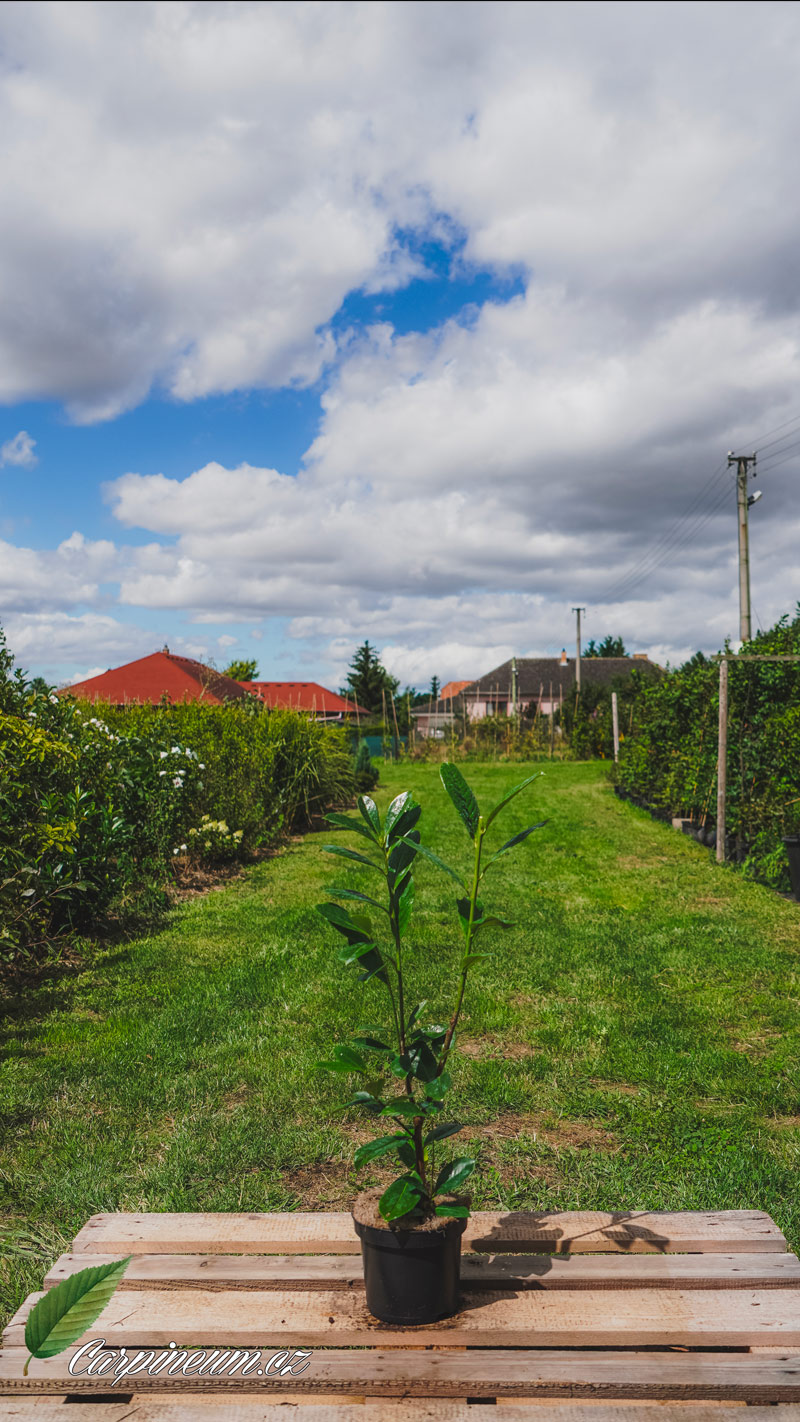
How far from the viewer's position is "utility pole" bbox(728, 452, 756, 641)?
19.3m

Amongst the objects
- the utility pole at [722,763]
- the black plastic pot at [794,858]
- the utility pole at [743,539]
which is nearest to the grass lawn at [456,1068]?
the black plastic pot at [794,858]

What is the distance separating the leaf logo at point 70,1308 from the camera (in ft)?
2.68

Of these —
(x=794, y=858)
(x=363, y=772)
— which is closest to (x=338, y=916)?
(x=794, y=858)

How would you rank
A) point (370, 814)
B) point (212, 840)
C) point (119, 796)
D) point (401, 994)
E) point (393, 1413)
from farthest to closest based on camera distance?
point (212, 840)
point (119, 796)
point (370, 814)
point (401, 994)
point (393, 1413)

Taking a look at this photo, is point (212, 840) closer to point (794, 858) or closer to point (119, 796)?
point (119, 796)

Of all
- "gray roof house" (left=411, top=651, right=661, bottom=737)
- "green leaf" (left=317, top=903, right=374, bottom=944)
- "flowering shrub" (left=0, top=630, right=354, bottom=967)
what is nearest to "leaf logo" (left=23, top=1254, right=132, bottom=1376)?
"green leaf" (left=317, top=903, right=374, bottom=944)

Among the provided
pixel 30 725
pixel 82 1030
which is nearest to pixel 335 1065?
pixel 82 1030

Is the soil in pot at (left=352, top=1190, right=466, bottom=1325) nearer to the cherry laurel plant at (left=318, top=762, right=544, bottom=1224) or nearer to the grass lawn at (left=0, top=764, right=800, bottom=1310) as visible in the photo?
the cherry laurel plant at (left=318, top=762, right=544, bottom=1224)

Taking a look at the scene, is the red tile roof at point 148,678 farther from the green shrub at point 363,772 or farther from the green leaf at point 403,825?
the green leaf at point 403,825

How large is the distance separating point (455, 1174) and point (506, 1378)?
13.6 inches

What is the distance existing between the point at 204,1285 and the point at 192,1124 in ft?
4.80

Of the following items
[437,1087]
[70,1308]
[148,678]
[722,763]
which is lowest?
[437,1087]

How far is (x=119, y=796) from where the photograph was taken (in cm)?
648

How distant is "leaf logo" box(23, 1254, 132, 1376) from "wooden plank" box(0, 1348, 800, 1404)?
3.06 feet
